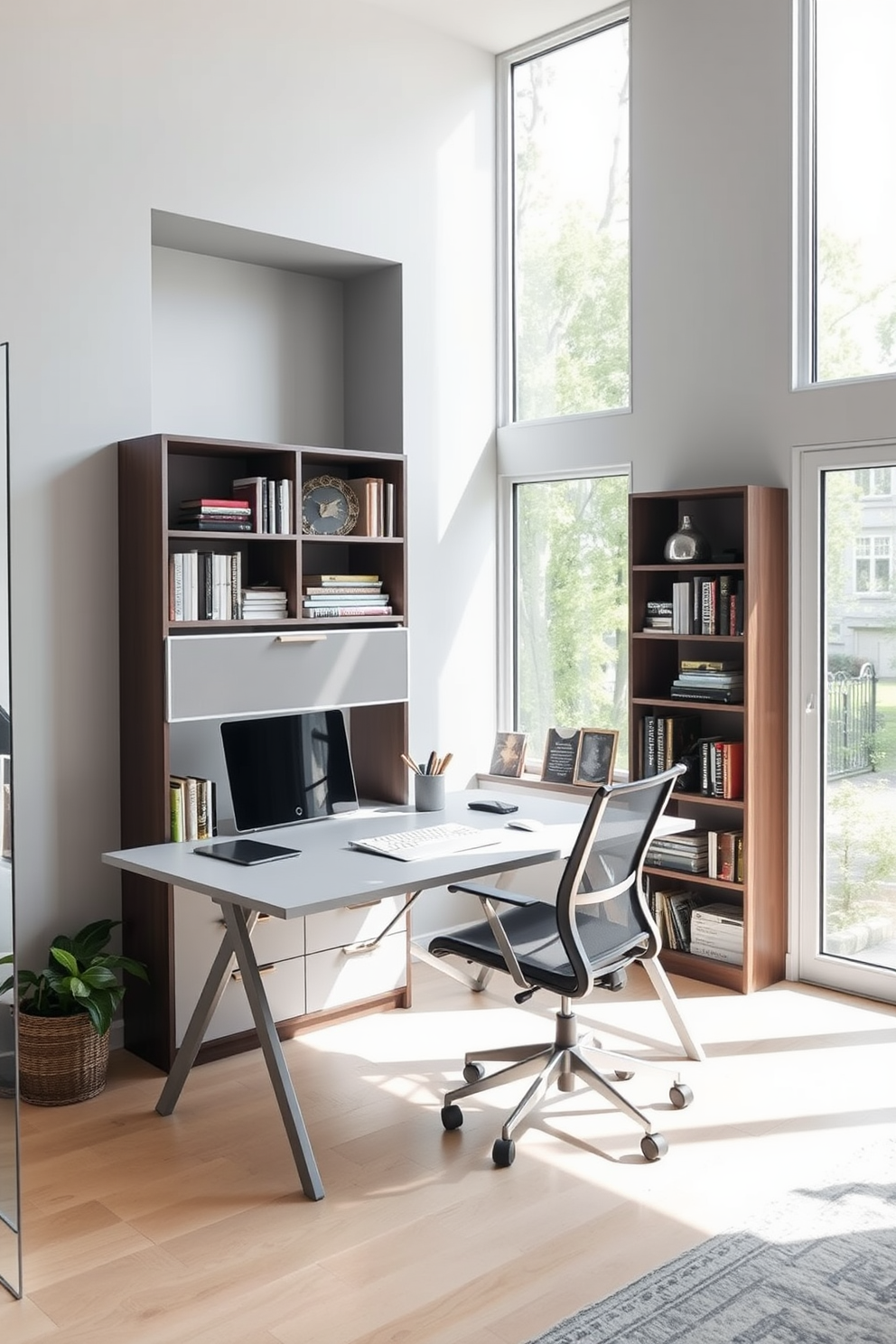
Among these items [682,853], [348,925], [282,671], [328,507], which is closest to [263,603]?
[282,671]

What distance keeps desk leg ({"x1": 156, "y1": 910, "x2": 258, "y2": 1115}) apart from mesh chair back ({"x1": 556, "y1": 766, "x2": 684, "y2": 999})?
0.88m

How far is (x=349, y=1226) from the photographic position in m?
2.85

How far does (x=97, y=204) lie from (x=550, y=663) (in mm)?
2488

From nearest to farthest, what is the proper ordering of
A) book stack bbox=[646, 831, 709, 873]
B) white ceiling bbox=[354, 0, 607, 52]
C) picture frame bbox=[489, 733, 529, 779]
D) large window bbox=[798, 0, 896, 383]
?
1. large window bbox=[798, 0, 896, 383]
2. book stack bbox=[646, 831, 709, 873]
3. white ceiling bbox=[354, 0, 607, 52]
4. picture frame bbox=[489, 733, 529, 779]

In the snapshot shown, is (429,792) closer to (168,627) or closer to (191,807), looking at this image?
(191,807)

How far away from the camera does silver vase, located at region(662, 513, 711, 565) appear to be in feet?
14.5

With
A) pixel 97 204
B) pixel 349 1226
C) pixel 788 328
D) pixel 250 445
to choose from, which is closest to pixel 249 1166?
pixel 349 1226

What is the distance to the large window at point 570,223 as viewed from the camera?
16.1ft

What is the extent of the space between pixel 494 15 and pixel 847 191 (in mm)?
1569

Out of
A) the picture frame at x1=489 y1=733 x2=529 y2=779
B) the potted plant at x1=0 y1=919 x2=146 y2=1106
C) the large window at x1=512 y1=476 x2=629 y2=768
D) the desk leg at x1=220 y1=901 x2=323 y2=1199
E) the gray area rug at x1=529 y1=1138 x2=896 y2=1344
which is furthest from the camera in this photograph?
the picture frame at x1=489 y1=733 x2=529 y2=779

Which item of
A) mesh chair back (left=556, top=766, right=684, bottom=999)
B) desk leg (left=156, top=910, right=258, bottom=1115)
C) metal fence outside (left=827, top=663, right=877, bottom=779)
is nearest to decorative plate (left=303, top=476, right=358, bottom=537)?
desk leg (left=156, top=910, right=258, bottom=1115)

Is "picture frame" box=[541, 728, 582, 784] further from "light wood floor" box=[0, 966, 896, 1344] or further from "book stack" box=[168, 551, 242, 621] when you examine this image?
"book stack" box=[168, 551, 242, 621]

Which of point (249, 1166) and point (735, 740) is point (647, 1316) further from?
point (735, 740)

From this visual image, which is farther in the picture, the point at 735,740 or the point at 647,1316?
the point at 735,740
